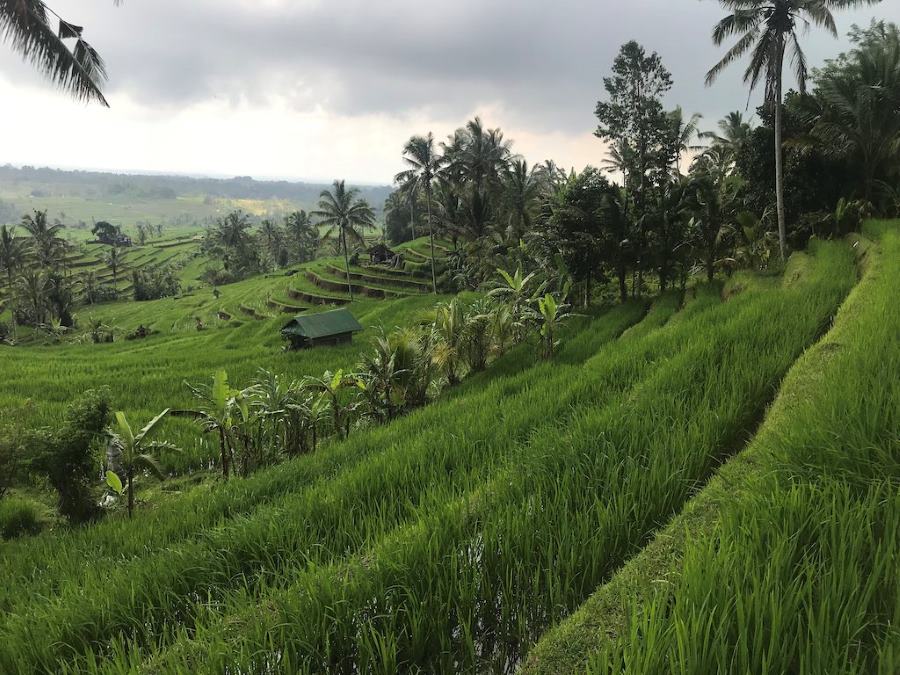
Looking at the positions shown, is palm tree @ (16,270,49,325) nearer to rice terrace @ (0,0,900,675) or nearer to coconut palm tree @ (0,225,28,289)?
coconut palm tree @ (0,225,28,289)

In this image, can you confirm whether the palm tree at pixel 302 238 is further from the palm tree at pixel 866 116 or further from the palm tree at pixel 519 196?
the palm tree at pixel 866 116

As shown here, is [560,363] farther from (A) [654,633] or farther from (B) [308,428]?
(A) [654,633]

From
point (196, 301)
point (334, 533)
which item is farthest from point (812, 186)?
point (196, 301)

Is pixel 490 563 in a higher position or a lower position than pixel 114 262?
lower

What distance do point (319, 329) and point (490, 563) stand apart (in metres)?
18.4

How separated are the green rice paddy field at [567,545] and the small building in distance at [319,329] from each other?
1440cm

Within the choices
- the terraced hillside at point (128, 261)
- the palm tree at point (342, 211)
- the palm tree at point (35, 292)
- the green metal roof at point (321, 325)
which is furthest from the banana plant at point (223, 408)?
the terraced hillside at point (128, 261)

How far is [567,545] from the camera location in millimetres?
2635

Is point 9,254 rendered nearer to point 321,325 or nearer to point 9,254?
point 9,254

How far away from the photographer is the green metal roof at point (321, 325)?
19750 millimetres

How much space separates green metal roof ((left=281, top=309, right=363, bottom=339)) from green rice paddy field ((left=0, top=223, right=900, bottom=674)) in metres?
14.3

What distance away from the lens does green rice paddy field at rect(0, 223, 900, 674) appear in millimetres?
1803

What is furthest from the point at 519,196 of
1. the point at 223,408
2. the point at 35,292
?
the point at 35,292

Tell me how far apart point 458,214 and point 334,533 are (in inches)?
1286
